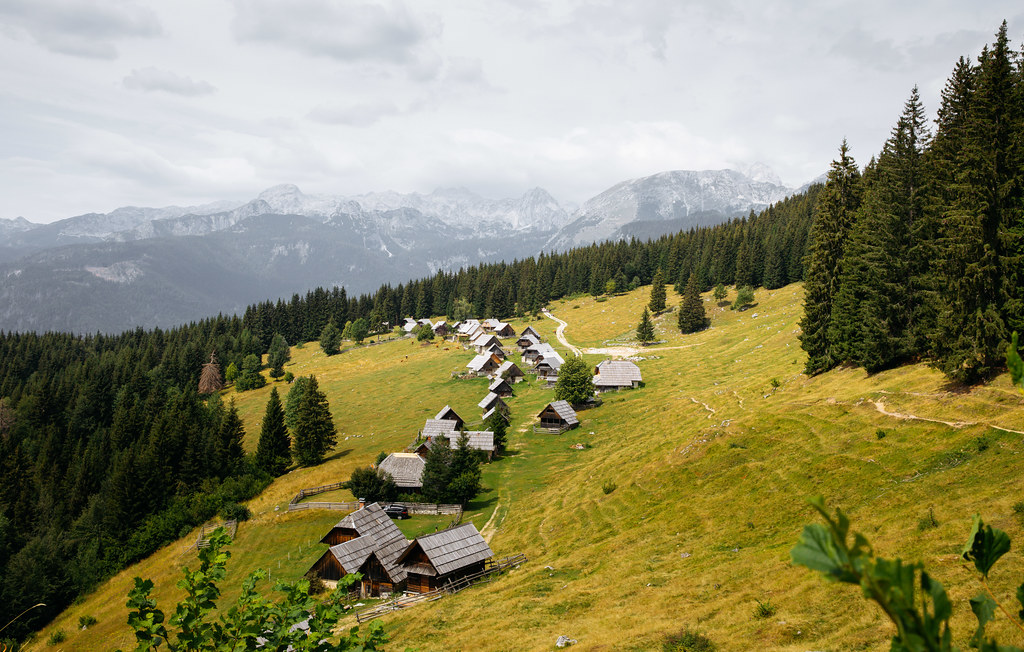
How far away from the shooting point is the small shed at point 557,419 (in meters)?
66.8

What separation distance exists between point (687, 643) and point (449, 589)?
19.5m

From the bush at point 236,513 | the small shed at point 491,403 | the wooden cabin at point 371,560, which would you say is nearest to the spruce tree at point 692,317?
the small shed at point 491,403

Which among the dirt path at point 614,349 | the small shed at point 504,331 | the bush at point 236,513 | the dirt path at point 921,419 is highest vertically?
the dirt path at point 921,419

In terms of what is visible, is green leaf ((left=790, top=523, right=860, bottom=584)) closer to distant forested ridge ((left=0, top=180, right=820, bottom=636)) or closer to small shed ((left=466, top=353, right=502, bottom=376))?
distant forested ridge ((left=0, top=180, right=820, bottom=636))

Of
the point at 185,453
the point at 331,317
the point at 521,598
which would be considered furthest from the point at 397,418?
the point at 331,317

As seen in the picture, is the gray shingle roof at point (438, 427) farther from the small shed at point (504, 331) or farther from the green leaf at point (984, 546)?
the green leaf at point (984, 546)

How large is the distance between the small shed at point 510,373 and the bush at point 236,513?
44.8 metres

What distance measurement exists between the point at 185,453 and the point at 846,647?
7256cm

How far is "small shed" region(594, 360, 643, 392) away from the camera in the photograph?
7925cm

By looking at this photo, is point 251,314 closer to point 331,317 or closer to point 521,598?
point 331,317

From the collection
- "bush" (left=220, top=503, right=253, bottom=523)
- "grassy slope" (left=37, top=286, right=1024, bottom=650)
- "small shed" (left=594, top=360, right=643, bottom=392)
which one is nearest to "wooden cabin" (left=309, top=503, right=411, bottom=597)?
"grassy slope" (left=37, top=286, right=1024, bottom=650)

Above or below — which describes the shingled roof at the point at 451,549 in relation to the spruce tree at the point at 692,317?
below

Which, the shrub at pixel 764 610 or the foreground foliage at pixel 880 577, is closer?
the foreground foliage at pixel 880 577

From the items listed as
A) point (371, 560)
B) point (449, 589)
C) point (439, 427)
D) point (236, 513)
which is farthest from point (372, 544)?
point (439, 427)
